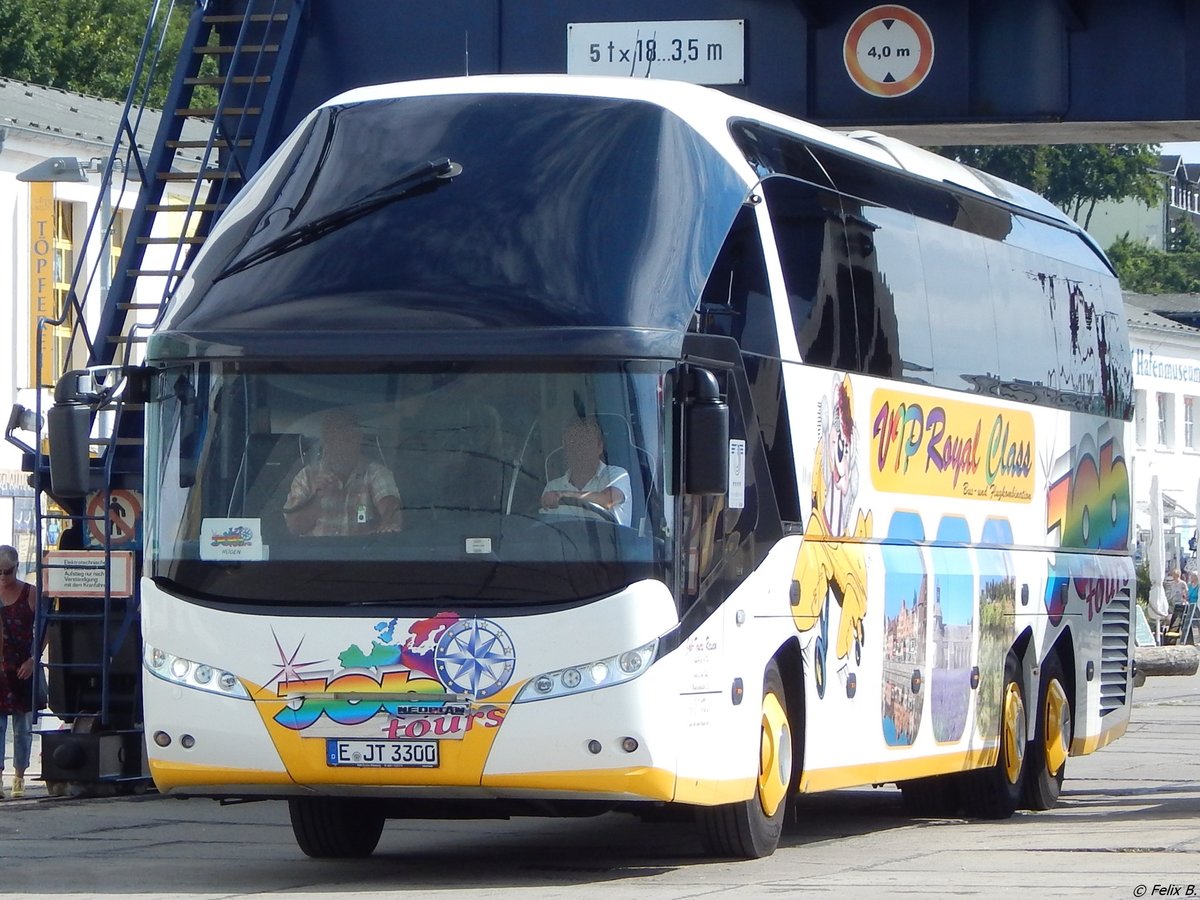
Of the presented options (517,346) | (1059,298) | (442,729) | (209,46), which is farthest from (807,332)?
(209,46)

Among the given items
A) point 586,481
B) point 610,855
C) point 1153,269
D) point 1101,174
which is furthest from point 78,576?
point 1153,269

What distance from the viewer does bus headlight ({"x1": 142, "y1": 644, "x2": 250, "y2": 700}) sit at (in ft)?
37.0

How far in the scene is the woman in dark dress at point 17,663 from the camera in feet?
57.7

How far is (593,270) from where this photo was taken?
1138 centimetres

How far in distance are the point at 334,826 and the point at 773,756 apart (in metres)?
2.37

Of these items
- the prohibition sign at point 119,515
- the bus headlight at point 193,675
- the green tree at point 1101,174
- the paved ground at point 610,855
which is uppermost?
the green tree at point 1101,174

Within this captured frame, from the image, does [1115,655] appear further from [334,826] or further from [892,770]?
[334,826]

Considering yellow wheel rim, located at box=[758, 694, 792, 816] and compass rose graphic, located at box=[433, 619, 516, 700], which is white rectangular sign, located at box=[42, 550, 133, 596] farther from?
compass rose graphic, located at box=[433, 619, 516, 700]

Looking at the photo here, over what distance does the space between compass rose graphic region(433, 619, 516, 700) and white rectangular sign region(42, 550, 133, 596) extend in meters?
7.00

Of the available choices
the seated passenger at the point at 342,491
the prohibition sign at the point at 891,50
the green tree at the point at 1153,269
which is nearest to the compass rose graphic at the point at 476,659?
the seated passenger at the point at 342,491

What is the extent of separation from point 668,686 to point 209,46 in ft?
30.9

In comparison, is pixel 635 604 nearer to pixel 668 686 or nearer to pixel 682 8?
pixel 668 686

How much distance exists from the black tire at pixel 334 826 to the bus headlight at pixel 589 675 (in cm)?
207

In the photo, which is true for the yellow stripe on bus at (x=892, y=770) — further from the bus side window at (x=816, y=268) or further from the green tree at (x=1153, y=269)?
the green tree at (x=1153, y=269)
